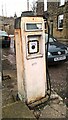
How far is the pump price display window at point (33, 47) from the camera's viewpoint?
3154 mm

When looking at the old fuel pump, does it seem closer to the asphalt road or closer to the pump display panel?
the pump display panel

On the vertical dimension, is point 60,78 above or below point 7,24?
below

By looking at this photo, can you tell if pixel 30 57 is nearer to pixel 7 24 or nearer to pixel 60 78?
pixel 60 78

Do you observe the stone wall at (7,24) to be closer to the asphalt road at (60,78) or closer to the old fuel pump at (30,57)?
the asphalt road at (60,78)

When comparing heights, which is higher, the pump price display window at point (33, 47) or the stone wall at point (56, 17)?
the stone wall at point (56, 17)

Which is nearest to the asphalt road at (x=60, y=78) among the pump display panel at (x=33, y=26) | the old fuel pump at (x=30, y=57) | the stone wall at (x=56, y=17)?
the old fuel pump at (x=30, y=57)

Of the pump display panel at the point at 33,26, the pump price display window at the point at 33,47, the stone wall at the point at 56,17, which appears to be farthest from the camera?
the stone wall at the point at 56,17

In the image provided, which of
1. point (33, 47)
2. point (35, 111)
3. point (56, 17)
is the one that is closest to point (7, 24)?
point (56, 17)

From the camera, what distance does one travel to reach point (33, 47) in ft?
10.5

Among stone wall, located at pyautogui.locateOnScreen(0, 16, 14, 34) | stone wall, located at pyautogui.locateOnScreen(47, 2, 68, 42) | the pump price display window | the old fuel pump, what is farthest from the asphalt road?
stone wall, located at pyautogui.locateOnScreen(0, 16, 14, 34)

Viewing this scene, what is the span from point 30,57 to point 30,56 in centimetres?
2

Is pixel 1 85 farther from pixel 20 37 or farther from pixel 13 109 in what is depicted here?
pixel 20 37

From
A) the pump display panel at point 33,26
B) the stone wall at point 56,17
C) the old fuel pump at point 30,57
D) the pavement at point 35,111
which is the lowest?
the pavement at point 35,111

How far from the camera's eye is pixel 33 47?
3.21 metres
